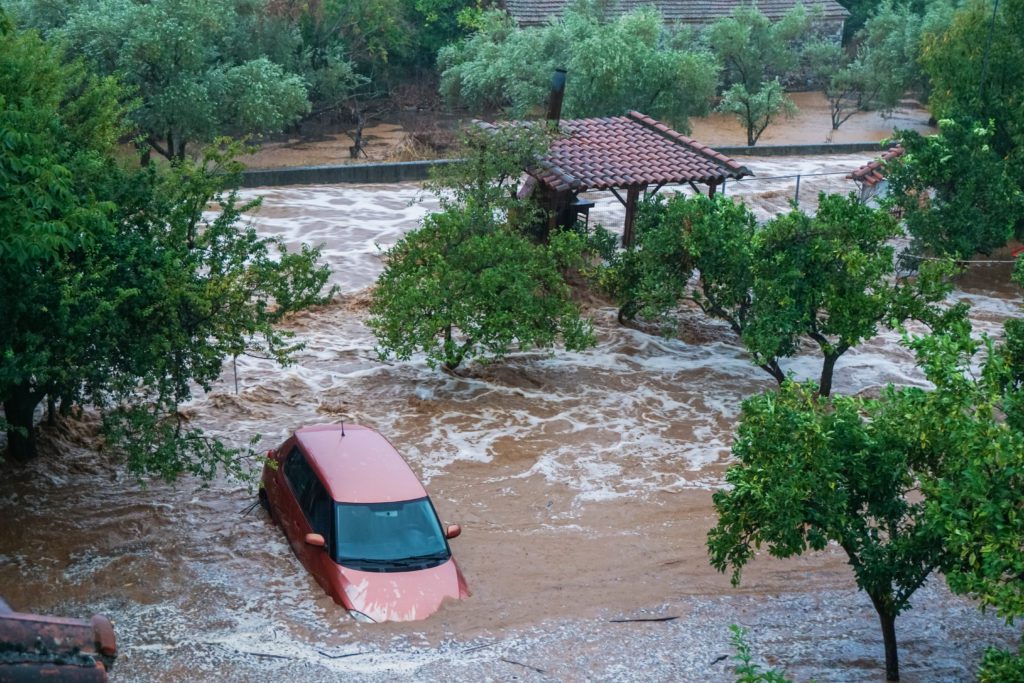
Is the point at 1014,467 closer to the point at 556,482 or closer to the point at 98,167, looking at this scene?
the point at 556,482

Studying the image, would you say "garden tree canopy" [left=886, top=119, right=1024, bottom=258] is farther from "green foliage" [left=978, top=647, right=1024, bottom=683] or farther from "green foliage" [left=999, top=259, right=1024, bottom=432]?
"green foliage" [left=978, top=647, right=1024, bottom=683]

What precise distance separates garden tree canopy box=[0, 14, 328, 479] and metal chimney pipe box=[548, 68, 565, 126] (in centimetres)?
1040

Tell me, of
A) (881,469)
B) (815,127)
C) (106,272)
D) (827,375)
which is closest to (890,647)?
(881,469)

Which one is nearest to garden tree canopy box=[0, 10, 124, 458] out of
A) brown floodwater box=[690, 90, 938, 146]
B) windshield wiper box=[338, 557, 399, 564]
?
windshield wiper box=[338, 557, 399, 564]

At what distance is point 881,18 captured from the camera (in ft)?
147

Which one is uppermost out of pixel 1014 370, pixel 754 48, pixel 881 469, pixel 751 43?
pixel 751 43

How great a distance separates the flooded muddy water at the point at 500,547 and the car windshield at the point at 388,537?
1.68 ft

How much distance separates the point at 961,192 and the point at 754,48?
2118 cm

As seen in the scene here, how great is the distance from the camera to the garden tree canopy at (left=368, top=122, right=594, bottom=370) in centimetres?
1720

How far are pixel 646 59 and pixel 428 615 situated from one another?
2560 cm

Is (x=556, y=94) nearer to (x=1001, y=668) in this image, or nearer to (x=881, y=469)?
(x=881, y=469)

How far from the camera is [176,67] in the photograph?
29391 mm

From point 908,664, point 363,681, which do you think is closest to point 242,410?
point 363,681

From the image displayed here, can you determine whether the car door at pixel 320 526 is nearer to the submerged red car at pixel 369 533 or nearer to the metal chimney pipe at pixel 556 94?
the submerged red car at pixel 369 533
